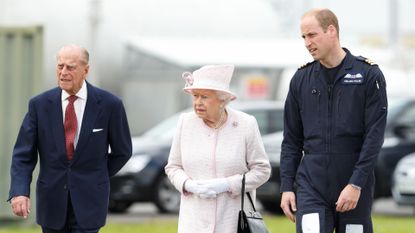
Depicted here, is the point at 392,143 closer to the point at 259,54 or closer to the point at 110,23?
the point at 259,54

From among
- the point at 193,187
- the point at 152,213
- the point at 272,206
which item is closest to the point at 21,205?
the point at 193,187

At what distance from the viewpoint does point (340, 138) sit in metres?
7.26

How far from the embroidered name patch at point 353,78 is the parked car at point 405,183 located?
1032 centimetres

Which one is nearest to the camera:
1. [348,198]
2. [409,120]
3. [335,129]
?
[348,198]

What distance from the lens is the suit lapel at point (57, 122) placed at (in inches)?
313

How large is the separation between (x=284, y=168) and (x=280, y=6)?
68.1m

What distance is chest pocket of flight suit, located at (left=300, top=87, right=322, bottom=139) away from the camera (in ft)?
24.0

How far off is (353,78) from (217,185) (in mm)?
1001

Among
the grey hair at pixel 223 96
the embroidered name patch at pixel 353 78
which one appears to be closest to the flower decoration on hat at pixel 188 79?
the grey hair at pixel 223 96

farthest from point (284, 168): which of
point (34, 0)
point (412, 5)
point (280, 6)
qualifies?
point (412, 5)

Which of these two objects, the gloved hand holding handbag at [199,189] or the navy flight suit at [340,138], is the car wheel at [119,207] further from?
the navy flight suit at [340,138]

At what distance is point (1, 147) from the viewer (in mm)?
16688

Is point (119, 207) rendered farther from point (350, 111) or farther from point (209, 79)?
point (350, 111)

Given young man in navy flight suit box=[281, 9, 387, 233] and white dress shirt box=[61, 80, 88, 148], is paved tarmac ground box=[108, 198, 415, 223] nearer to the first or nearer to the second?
white dress shirt box=[61, 80, 88, 148]
